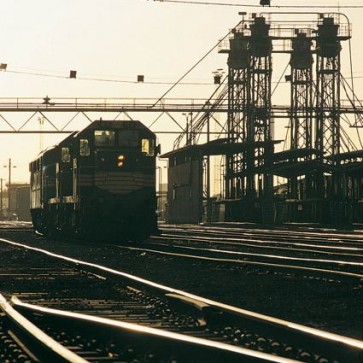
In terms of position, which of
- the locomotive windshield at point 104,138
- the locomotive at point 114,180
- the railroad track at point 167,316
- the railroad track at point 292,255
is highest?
the locomotive windshield at point 104,138

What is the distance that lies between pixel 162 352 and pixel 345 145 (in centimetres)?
6272

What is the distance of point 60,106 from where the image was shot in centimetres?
6556

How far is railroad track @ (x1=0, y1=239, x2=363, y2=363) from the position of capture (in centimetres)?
598

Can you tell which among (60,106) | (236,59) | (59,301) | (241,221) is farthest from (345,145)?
(59,301)

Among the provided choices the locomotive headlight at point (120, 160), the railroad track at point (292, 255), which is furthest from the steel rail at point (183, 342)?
the locomotive headlight at point (120, 160)

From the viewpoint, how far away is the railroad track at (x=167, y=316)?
5.98 m

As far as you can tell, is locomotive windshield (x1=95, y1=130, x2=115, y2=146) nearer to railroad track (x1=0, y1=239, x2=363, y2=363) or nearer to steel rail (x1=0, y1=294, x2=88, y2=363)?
railroad track (x1=0, y1=239, x2=363, y2=363)

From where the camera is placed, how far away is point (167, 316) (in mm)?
8617

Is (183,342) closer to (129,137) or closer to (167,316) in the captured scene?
(167,316)

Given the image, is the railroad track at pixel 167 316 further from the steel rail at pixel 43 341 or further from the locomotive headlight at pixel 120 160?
the locomotive headlight at pixel 120 160

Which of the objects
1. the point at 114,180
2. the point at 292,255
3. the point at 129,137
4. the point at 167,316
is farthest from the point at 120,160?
the point at 167,316

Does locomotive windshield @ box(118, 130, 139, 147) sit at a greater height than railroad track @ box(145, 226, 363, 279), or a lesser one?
greater

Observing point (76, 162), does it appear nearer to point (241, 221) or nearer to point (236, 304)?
point (236, 304)

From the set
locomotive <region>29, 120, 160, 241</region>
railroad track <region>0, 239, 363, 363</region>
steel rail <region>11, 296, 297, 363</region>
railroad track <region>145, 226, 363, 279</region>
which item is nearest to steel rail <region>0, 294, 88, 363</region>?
railroad track <region>0, 239, 363, 363</region>
